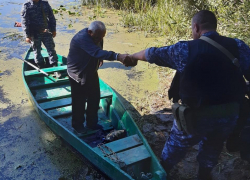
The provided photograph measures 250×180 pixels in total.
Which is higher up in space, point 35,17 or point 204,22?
point 204,22

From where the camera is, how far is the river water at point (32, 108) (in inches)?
153

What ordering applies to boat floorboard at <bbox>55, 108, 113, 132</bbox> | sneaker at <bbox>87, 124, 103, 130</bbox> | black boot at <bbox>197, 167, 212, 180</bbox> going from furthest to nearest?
boat floorboard at <bbox>55, 108, 113, 132</bbox>, sneaker at <bbox>87, 124, 103, 130</bbox>, black boot at <bbox>197, 167, 212, 180</bbox>

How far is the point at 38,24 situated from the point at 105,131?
9.45ft

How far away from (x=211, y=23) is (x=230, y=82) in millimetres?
594

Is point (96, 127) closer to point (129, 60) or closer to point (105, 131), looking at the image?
point (105, 131)

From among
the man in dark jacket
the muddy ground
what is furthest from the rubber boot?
the man in dark jacket

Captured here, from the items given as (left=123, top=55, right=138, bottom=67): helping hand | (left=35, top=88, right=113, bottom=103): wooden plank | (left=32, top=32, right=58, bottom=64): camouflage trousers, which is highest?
(left=123, top=55, right=138, bottom=67): helping hand

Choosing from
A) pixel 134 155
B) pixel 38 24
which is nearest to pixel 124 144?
pixel 134 155

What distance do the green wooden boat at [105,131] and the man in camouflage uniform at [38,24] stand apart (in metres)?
0.44

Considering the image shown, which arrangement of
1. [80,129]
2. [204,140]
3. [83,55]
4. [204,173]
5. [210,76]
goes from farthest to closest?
[80,129] → [83,55] → [204,173] → [204,140] → [210,76]

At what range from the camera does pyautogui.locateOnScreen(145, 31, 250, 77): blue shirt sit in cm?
241

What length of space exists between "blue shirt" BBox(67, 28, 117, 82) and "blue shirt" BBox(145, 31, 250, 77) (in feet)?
2.59

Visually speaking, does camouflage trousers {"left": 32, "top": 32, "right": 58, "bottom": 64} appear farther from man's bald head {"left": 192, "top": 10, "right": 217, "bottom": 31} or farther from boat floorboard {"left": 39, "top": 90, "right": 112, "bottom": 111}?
man's bald head {"left": 192, "top": 10, "right": 217, "bottom": 31}

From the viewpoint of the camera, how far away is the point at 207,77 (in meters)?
2.40
